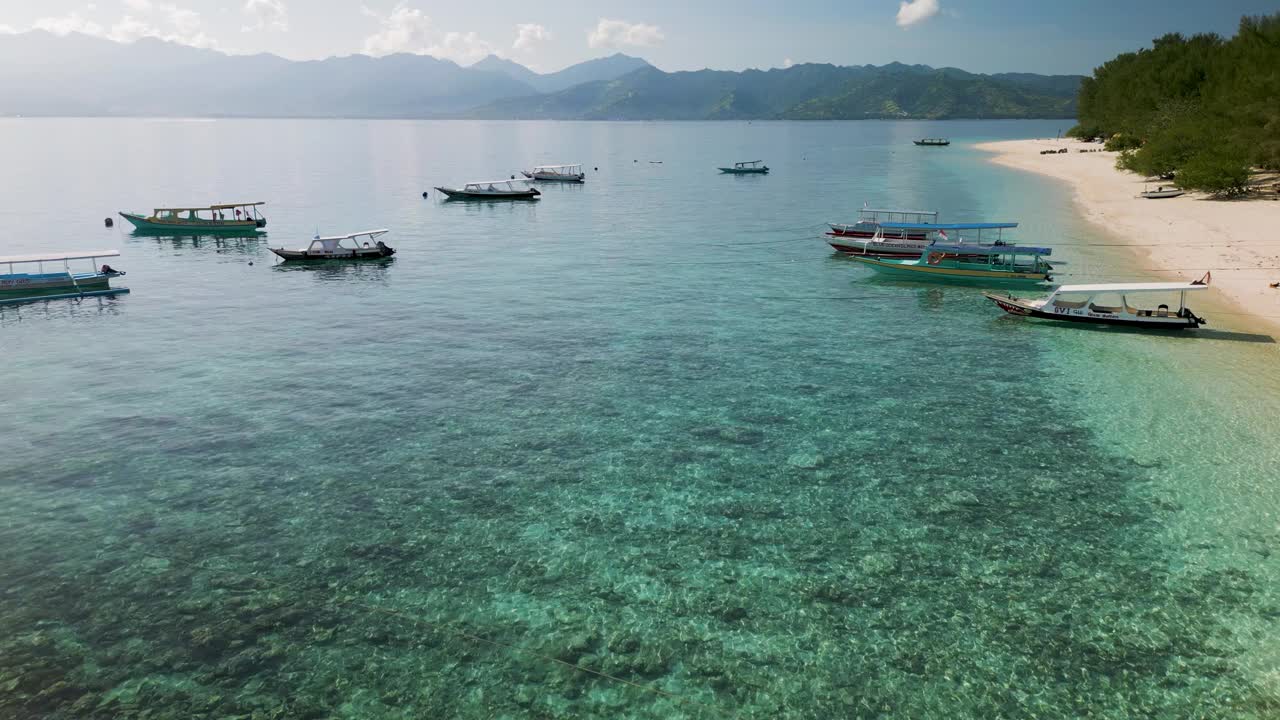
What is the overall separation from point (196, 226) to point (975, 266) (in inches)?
3158

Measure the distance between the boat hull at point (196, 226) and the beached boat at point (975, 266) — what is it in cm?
6967

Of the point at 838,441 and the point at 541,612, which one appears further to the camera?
the point at 838,441

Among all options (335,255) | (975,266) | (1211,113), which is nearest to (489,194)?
(335,255)

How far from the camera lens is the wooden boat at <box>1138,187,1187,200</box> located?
91250 mm

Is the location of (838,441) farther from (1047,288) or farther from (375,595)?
(1047,288)

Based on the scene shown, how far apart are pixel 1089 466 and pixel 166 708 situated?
93.7 feet

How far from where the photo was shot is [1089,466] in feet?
88.4

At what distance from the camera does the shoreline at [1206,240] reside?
4681 centimetres

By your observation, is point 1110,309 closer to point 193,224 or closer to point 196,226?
point 196,226

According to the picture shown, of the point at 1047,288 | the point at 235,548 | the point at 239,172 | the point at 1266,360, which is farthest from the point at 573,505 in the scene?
→ the point at 239,172

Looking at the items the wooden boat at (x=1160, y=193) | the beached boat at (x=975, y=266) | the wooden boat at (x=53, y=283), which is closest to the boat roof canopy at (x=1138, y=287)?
the beached boat at (x=975, y=266)

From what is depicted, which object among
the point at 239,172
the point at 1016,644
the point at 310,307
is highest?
the point at 239,172

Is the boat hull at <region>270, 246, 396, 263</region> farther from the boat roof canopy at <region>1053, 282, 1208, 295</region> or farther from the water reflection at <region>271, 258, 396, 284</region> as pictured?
the boat roof canopy at <region>1053, 282, 1208, 295</region>

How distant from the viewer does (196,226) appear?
84.4m
